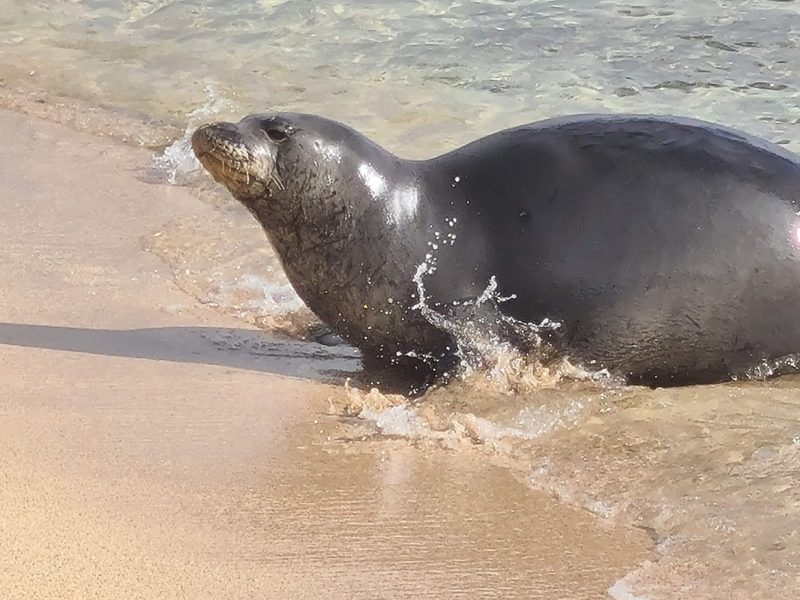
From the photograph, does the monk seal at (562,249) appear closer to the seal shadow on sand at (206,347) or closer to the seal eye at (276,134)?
the seal eye at (276,134)

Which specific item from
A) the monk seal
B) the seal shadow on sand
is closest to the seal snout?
the monk seal

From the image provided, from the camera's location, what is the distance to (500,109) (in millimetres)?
8289

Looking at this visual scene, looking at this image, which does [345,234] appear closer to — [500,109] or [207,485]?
[207,485]

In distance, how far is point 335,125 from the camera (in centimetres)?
485

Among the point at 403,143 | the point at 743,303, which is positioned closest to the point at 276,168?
the point at 743,303

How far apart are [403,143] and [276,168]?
10.3 ft

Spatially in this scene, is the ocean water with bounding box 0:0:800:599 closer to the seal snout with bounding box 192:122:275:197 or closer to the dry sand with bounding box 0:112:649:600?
the dry sand with bounding box 0:112:649:600

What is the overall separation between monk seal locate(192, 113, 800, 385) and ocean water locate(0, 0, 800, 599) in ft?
0.69

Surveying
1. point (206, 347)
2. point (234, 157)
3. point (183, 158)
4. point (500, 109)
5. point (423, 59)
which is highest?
point (234, 157)

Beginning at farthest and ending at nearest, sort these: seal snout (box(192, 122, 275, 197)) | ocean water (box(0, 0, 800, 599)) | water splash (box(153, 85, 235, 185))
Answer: water splash (box(153, 85, 235, 185)), seal snout (box(192, 122, 275, 197)), ocean water (box(0, 0, 800, 599))

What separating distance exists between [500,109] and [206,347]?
4002mm

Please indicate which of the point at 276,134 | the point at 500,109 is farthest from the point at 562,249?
the point at 500,109

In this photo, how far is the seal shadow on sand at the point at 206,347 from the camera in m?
4.63

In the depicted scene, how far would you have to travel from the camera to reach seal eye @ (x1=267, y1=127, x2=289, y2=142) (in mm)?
4699
